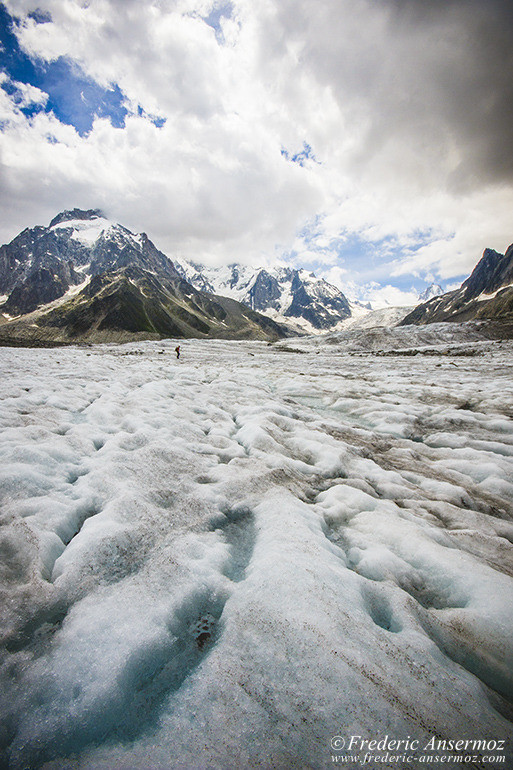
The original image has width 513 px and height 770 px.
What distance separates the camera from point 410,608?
4074 mm

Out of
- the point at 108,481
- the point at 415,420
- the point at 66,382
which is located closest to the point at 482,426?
the point at 415,420

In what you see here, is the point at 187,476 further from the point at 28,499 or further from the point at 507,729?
the point at 507,729

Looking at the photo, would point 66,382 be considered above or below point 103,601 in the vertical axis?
above

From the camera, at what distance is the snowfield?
275 centimetres

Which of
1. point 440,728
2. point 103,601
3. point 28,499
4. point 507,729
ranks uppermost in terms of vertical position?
point 28,499

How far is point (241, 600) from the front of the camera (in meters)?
3.96

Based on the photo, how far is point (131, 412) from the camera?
10977 millimetres

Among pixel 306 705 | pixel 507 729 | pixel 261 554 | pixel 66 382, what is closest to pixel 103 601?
pixel 261 554

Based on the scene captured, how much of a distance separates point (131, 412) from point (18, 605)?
25.4 ft

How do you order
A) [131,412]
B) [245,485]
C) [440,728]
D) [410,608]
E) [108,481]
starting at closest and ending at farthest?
[440,728] < [410,608] < [108,481] < [245,485] < [131,412]

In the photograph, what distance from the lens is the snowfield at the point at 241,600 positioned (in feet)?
9.01

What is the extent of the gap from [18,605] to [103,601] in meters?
0.95

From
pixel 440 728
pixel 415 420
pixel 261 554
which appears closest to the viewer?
pixel 440 728

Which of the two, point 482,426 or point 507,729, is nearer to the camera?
point 507,729
